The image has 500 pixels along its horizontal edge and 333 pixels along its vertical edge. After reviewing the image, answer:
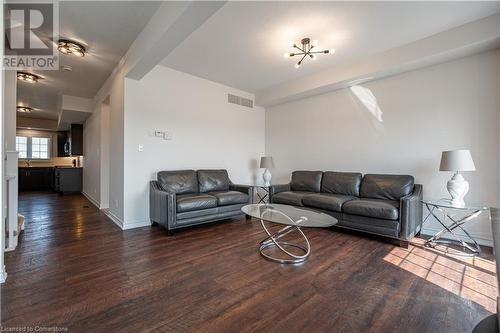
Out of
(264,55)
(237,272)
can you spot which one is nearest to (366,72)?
(264,55)

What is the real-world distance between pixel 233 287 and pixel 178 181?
7.96 ft

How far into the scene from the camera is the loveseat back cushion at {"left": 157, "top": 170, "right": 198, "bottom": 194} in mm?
3834

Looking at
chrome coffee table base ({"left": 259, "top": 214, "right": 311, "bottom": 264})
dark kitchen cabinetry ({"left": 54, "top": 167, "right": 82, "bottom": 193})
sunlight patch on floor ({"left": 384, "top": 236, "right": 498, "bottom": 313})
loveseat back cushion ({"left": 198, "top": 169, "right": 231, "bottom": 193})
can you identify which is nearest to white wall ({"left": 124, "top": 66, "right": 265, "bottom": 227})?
loveseat back cushion ({"left": 198, "top": 169, "right": 231, "bottom": 193})

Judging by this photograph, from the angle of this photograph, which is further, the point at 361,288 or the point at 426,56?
the point at 426,56

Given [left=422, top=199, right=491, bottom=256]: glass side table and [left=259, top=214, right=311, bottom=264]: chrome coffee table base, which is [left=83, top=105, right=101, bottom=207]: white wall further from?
[left=422, top=199, right=491, bottom=256]: glass side table

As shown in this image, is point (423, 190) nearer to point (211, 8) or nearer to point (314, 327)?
point (314, 327)

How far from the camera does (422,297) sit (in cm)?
181

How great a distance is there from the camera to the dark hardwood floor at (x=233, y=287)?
1529mm

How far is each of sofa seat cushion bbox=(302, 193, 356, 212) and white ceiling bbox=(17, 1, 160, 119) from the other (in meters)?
3.37

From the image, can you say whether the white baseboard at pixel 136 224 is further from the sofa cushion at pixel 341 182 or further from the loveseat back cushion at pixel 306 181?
the sofa cushion at pixel 341 182

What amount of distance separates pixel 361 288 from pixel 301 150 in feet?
11.4

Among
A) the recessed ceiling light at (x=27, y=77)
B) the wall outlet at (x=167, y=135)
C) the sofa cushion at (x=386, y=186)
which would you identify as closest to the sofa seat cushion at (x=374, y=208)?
the sofa cushion at (x=386, y=186)

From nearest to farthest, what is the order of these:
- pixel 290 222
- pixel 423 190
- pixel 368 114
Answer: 1. pixel 290 222
2. pixel 423 190
3. pixel 368 114

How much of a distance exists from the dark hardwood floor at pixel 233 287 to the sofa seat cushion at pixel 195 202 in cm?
50
